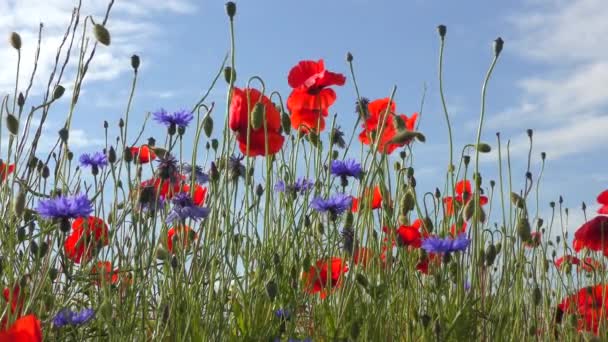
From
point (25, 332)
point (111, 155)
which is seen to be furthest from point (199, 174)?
point (25, 332)

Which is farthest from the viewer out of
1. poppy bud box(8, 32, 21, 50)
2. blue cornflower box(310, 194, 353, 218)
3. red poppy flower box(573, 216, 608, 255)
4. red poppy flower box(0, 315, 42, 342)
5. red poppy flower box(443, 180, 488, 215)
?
red poppy flower box(573, 216, 608, 255)

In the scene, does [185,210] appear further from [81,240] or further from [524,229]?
[524,229]

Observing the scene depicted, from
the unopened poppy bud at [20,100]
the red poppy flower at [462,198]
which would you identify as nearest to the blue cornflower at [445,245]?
the red poppy flower at [462,198]

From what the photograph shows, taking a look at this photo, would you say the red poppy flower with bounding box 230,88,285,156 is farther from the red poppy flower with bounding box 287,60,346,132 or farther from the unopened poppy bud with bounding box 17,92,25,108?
the unopened poppy bud with bounding box 17,92,25,108

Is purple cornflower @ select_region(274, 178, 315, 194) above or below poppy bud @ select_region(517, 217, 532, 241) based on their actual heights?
above

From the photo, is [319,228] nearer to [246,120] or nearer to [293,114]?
[293,114]

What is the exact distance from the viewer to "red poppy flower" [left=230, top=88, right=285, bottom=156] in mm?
1870

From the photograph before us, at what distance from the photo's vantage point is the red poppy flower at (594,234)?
2.59 m

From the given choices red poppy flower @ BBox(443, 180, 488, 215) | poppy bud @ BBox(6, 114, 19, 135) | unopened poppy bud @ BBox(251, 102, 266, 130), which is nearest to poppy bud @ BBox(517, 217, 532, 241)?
red poppy flower @ BBox(443, 180, 488, 215)

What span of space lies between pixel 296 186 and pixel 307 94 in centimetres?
27

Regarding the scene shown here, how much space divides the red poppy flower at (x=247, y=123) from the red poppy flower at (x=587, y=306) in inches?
41.9

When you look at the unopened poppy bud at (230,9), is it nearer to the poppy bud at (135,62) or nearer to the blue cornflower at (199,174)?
the poppy bud at (135,62)

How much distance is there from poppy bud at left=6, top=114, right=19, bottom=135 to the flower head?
0.32 metres

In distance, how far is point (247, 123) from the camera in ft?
6.10
